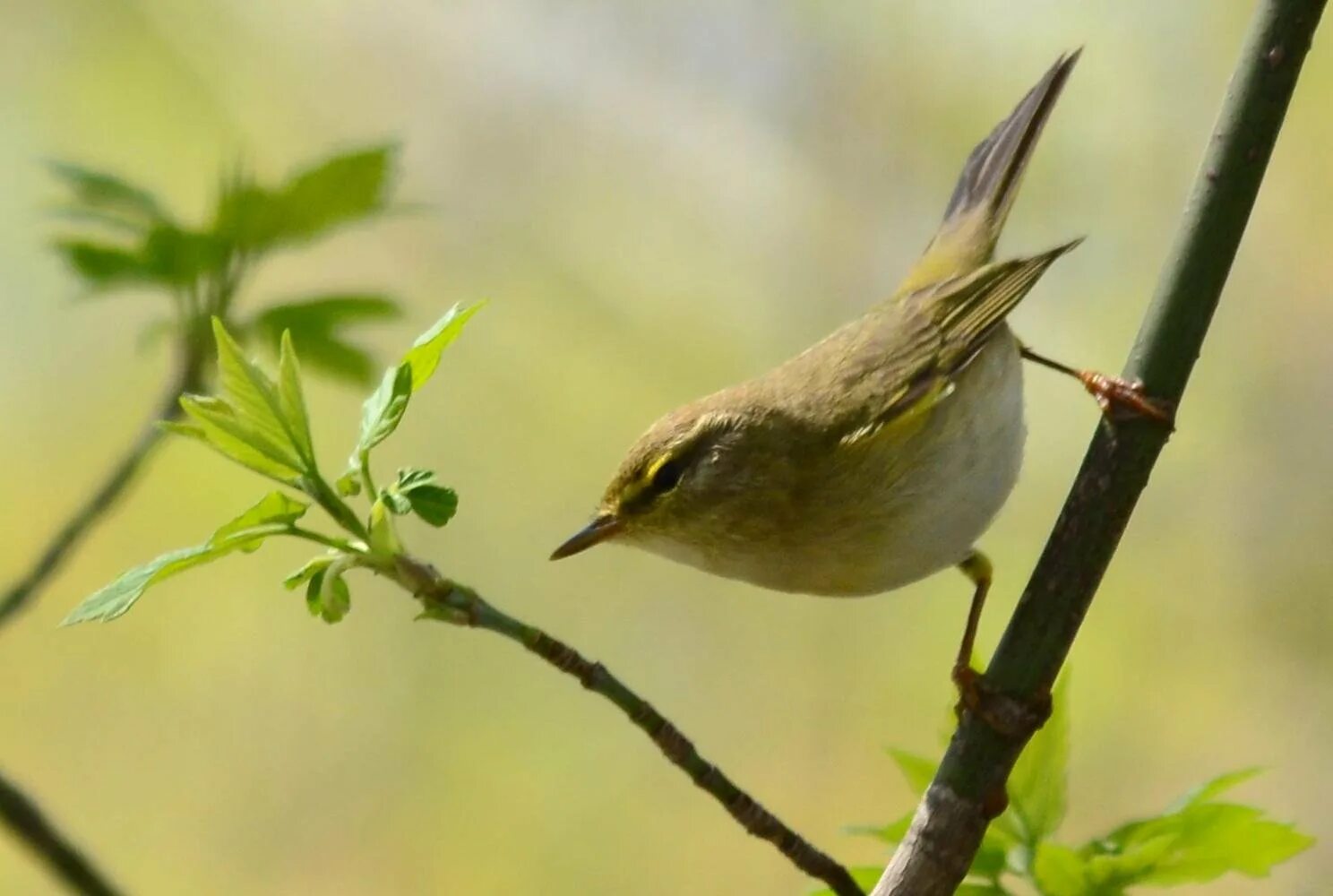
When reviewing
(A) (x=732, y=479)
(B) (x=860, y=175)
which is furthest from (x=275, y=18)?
(A) (x=732, y=479)

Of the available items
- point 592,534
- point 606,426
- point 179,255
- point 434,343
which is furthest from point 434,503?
point 606,426

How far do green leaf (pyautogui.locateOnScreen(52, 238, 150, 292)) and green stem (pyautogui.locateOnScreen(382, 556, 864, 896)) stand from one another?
0.50 meters

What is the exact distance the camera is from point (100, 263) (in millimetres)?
1071

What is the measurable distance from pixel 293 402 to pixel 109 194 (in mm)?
410

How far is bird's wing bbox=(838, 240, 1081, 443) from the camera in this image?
4.87 feet

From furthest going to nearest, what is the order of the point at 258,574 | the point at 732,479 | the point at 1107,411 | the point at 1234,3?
the point at 258,574 → the point at 1234,3 → the point at 732,479 → the point at 1107,411

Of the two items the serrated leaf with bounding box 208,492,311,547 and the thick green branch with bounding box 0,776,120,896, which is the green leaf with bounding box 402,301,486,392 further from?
the thick green branch with bounding box 0,776,120,896

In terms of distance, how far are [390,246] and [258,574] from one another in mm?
857

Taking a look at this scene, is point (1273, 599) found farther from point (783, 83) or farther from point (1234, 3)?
point (783, 83)

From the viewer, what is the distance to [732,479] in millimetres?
1460

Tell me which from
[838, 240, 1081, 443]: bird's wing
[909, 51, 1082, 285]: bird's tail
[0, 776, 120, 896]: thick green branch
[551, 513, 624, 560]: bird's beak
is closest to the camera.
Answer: [0, 776, 120, 896]: thick green branch

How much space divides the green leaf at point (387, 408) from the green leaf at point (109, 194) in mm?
443

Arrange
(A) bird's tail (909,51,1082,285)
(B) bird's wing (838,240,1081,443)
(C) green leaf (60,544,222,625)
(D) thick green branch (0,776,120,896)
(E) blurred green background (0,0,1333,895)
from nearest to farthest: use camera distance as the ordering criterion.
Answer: (C) green leaf (60,544,222,625), (D) thick green branch (0,776,120,896), (B) bird's wing (838,240,1081,443), (A) bird's tail (909,51,1082,285), (E) blurred green background (0,0,1333,895)

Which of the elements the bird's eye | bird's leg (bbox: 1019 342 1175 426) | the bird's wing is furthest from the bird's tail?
bird's leg (bbox: 1019 342 1175 426)
